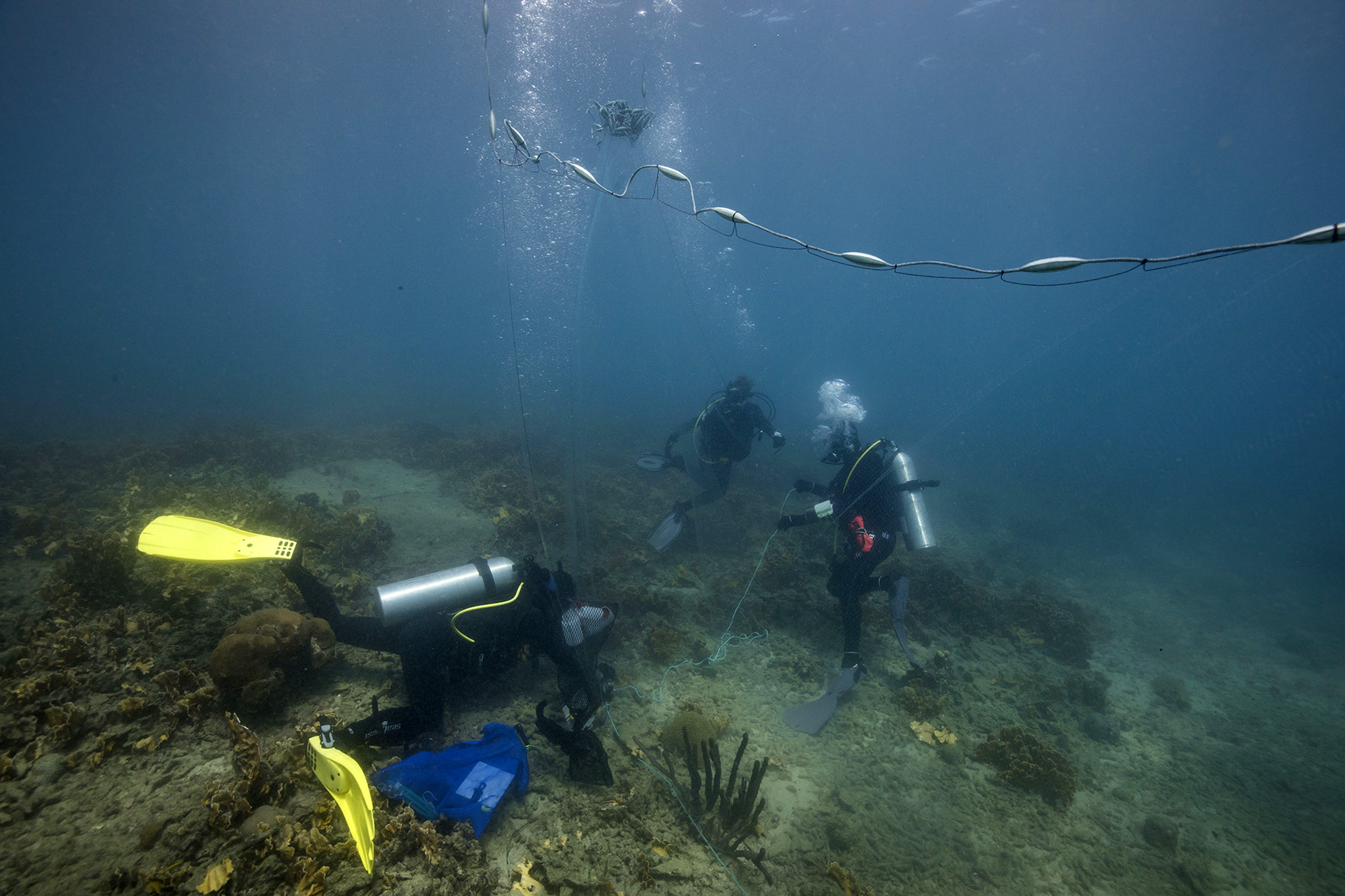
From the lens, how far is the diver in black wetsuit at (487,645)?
3709 mm

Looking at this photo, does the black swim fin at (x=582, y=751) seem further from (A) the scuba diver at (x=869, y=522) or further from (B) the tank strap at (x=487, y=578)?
(A) the scuba diver at (x=869, y=522)

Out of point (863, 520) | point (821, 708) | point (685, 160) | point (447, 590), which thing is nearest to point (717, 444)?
point (863, 520)

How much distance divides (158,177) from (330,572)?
273 feet

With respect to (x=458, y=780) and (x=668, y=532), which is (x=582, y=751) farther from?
(x=668, y=532)

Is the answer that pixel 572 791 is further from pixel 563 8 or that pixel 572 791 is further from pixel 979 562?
pixel 563 8

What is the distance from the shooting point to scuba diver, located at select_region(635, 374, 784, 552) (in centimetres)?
903

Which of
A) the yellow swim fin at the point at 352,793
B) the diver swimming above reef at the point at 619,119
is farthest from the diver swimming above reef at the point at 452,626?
the diver swimming above reef at the point at 619,119

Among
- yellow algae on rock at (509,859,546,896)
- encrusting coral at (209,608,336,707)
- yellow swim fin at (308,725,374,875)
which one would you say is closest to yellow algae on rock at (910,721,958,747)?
yellow algae on rock at (509,859,546,896)

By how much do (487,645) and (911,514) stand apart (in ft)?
19.7

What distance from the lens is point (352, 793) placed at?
264 centimetres

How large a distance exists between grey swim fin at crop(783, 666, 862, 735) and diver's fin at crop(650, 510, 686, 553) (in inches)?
150

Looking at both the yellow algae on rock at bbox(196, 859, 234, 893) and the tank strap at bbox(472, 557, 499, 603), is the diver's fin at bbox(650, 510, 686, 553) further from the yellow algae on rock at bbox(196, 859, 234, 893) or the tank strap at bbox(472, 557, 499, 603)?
the yellow algae on rock at bbox(196, 859, 234, 893)

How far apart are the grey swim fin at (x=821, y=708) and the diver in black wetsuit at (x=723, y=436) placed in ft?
13.8

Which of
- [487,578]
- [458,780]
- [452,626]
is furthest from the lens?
[487,578]
